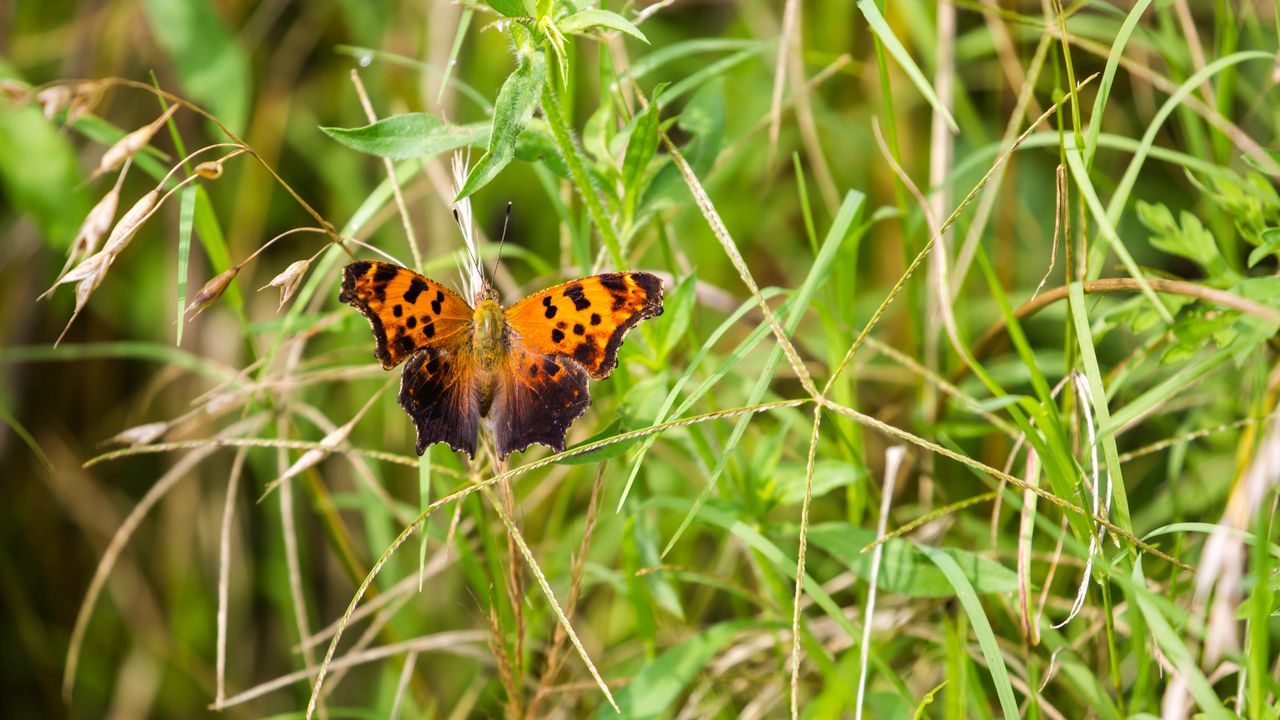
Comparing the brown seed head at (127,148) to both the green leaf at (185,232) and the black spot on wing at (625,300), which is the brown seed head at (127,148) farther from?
the black spot on wing at (625,300)

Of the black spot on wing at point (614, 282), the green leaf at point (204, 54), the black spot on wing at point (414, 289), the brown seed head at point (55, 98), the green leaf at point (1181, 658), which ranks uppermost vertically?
the green leaf at point (204, 54)

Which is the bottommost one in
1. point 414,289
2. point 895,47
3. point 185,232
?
point 414,289

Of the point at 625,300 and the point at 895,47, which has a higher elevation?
the point at 895,47

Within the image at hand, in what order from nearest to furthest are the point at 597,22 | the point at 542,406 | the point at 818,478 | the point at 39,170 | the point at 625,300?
the point at 597,22
the point at 625,300
the point at 542,406
the point at 818,478
the point at 39,170

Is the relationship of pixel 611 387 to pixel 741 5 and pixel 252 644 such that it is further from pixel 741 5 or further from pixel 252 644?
pixel 741 5

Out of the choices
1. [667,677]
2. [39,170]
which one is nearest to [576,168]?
[667,677]

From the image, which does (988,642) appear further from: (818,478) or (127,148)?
(127,148)

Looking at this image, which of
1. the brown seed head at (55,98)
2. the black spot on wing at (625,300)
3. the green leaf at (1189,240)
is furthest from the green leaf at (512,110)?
the green leaf at (1189,240)
